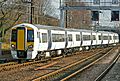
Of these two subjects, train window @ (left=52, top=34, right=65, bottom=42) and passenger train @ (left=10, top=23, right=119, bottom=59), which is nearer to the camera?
passenger train @ (left=10, top=23, right=119, bottom=59)

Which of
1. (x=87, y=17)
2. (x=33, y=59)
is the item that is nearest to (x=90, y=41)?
(x=33, y=59)

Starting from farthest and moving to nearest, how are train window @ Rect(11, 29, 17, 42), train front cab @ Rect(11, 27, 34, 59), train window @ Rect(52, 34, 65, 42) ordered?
train window @ Rect(52, 34, 65, 42), train window @ Rect(11, 29, 17, 42), train front cab @ Rect(11, 27, 34, 59)

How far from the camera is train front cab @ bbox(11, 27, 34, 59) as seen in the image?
2162 centimetres

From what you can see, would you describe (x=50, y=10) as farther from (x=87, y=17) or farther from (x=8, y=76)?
(x=8, y=76)

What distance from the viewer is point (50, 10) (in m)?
61.1

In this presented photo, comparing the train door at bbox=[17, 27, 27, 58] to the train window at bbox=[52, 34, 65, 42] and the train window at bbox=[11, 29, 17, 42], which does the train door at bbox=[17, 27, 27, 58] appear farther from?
the train window at bbox=[52, 34, 65, 42]

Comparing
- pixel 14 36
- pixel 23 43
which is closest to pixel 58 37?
pixel 14 36

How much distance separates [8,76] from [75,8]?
27643 millimetres

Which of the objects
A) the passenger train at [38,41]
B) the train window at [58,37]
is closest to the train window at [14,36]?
the passenger train at [38,41]

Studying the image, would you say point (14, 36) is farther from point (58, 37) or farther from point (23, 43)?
point (58, 37)

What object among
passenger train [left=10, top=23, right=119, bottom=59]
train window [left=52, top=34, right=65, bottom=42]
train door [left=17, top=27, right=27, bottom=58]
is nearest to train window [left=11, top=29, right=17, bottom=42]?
passenger train [left=10, top=23, right=119, bottom=59]

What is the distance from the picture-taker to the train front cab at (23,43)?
70.9 feet

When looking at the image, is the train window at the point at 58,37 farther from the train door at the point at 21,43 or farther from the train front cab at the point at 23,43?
the train door at the point at 21,43

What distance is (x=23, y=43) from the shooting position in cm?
2173
